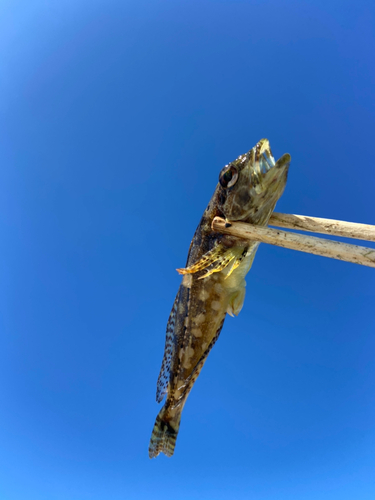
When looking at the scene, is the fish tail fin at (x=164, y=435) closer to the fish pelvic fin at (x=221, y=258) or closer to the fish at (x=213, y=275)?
the fish at (x=213, y=275)

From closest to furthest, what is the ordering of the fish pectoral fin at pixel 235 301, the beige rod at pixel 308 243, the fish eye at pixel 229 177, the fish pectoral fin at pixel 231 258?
the beige rod at pixel 308 243 → the fish eye at pixel 229 177 → the fish pectoral fin at pixel 231 258 → the fish pectoral fin at pixel 235 301

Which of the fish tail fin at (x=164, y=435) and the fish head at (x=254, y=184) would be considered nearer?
the fish head at (x=254, y=184)

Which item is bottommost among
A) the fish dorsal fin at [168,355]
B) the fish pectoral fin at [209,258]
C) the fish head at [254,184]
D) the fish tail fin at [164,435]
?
the fish tail fin at [164,435]

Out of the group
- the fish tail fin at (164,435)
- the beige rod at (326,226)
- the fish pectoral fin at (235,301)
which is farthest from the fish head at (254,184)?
the fish tail fin at (164,435)

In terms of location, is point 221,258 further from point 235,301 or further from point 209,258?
point 235,301

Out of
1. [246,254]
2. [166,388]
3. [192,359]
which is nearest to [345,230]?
[246,254]

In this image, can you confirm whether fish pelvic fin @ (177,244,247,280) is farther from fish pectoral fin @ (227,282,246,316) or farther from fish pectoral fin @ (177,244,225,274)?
fish pectoral fin @ (227,282,246,316)

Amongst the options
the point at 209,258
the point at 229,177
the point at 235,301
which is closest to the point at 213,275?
the point at 235,301
